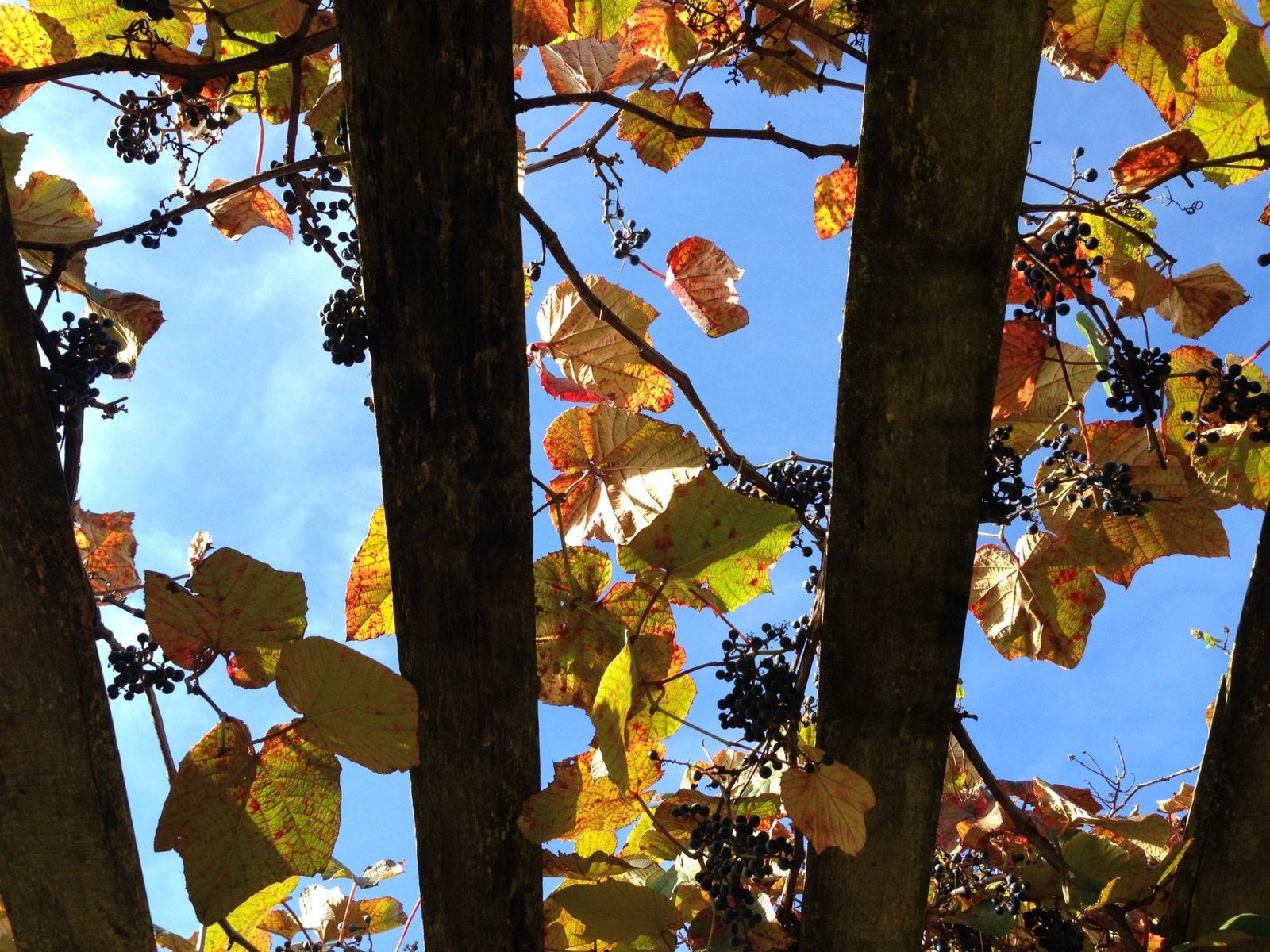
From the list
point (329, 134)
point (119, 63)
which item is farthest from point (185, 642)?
point (329, 134)

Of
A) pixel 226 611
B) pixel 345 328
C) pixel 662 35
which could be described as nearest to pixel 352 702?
pixel 226 611

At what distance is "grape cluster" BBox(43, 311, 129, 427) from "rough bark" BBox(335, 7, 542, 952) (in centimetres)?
41

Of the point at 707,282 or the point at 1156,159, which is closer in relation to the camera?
the point at 1156,159

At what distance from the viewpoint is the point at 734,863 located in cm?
143

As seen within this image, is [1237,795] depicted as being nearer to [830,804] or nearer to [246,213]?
[830,804]

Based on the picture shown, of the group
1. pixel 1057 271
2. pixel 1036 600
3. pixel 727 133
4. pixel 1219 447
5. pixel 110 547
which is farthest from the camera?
pixel 110 547

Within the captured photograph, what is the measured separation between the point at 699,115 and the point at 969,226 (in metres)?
1.03

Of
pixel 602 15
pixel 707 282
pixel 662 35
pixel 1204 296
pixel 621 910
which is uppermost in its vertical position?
pixel 662 35

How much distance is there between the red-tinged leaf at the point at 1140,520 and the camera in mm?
1850

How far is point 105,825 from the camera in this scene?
4.24 feet

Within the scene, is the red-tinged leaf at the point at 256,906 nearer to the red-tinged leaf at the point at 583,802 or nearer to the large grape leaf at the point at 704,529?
the red-tinged leaf at the point at 583,802

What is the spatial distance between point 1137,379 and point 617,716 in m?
0.98

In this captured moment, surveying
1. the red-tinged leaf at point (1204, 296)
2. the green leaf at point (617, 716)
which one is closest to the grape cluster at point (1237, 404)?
the red-tinged leaf at point (1204, 296)

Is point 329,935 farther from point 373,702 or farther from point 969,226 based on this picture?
point 969,226
